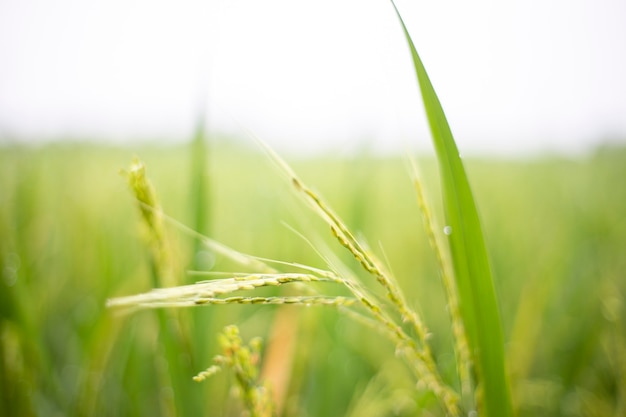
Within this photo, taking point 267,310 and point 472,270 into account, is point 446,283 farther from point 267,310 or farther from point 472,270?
point 267,310

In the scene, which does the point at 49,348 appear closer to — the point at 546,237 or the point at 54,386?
the point at 54,386

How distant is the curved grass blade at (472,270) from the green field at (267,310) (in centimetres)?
18

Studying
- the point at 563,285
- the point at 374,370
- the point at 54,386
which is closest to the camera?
the point at 54,386

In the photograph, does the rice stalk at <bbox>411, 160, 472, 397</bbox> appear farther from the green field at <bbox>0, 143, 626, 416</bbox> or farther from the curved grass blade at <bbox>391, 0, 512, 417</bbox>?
the green field at <bbox>0, 143, 626, 416</bbox>

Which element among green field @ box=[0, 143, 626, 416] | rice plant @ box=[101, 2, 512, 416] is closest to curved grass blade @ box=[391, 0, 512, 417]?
rice plant @ box=[101, 2, 512, 416]

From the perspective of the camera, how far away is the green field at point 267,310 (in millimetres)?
844

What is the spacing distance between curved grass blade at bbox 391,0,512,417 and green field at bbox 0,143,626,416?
7.0 inches

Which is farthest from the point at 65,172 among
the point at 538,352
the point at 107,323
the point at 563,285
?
the point at 563,285

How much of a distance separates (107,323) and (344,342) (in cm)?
61

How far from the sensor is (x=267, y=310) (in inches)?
58.6

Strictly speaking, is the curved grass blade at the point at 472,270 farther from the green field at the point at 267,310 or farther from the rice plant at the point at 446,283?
the green field at the point at 267,310

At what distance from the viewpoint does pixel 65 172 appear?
171 centimetres

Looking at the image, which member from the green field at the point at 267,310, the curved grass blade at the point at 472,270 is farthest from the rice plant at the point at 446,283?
the green field at the point at 267,310

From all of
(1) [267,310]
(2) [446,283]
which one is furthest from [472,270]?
(1) [267,310]
